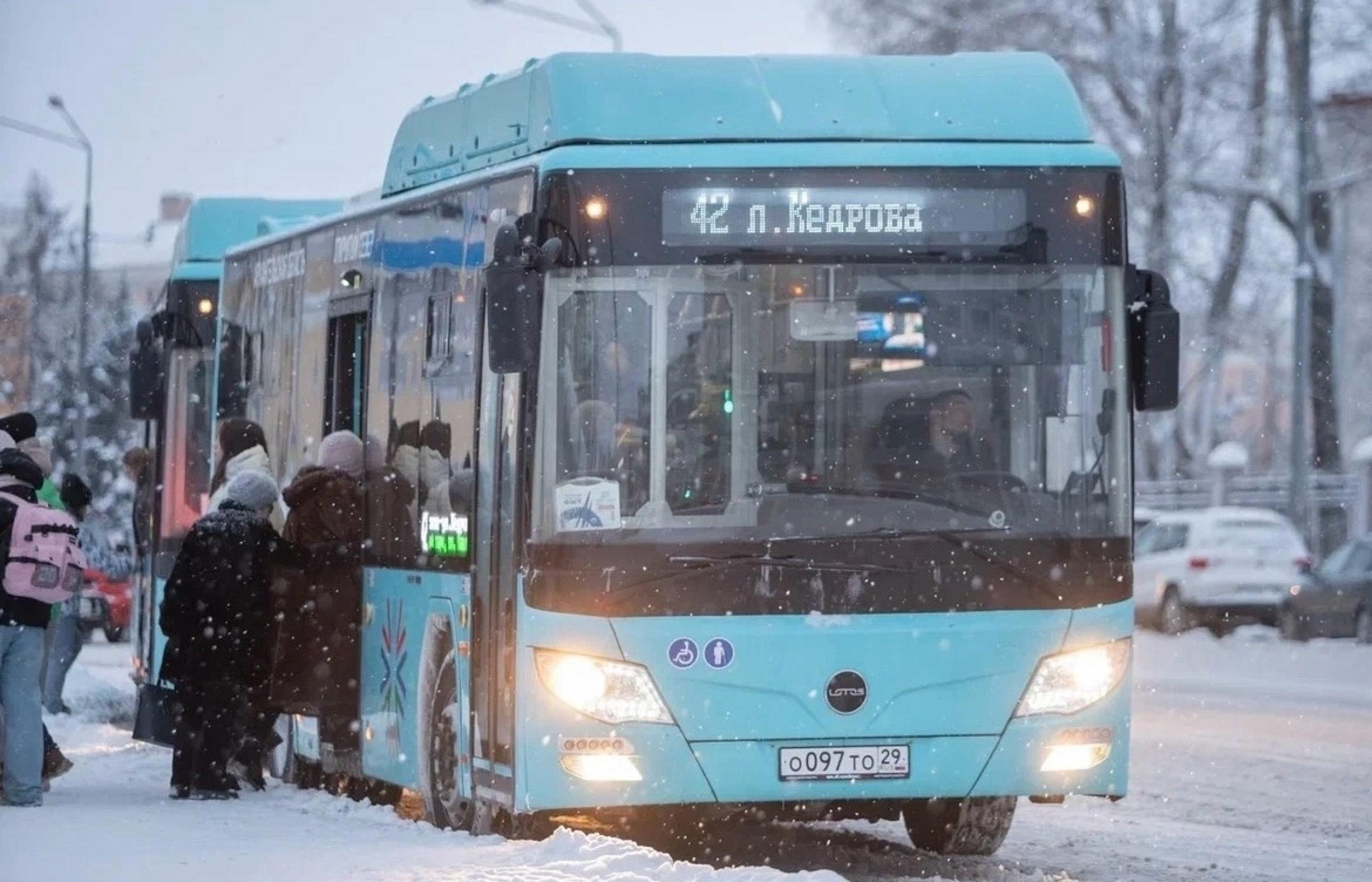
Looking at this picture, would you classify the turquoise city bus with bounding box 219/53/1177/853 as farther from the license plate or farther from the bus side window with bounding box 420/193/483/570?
the bus side window with bounding box 420/193/483/570

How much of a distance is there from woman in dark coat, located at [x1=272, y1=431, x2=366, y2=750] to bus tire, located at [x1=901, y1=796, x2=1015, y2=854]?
2863mm

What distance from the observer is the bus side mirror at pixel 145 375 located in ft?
63.9

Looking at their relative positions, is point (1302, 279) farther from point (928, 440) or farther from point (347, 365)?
point (928, 440)

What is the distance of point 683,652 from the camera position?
1057 centimetres

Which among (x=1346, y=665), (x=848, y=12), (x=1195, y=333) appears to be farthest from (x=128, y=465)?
(x=1195, y=333)

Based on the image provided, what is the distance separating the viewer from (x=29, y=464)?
13227 millimetres

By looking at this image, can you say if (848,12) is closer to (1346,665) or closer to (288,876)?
(1346,665)

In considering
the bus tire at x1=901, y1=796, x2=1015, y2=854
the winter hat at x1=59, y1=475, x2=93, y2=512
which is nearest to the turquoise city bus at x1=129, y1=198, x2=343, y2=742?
the winter hat at x1=59, y1=475, x2=93, y2=512

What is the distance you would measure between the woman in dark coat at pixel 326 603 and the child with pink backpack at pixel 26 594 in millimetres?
1074

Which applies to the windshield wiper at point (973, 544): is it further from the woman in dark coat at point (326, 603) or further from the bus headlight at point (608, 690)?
the woman in dark coat at point (326, 603)

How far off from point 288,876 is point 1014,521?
2.93 m

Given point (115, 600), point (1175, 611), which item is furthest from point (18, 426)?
point (1175, 611)

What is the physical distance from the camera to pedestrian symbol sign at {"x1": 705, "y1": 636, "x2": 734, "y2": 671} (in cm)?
1058

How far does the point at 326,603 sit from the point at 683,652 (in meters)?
3.60
